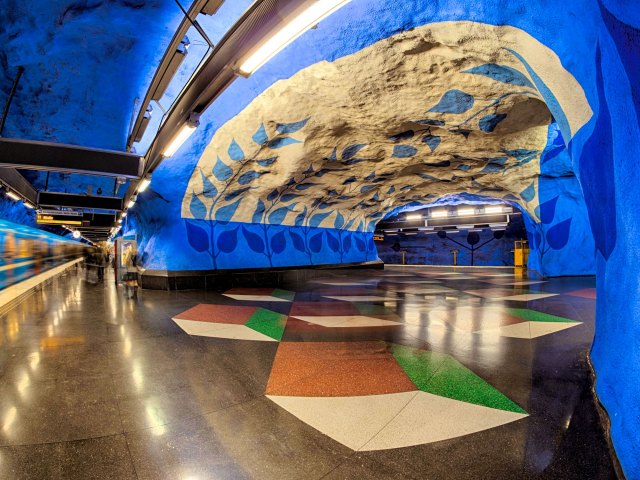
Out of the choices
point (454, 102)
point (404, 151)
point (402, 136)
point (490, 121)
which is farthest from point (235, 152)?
point (490, 121)

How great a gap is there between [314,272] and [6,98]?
1214cm

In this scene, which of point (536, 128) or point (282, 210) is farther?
point (282, 210)

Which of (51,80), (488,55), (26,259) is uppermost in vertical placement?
(51,80)

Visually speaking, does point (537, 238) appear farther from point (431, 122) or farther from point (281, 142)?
point (281, 142)

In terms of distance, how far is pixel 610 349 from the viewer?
209cm

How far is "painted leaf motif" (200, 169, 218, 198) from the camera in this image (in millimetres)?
9725

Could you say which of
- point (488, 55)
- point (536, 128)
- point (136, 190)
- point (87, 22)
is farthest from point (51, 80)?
point (536, 128)

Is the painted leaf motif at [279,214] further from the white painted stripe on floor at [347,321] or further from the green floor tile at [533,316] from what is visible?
the green floor tile at [533,316]

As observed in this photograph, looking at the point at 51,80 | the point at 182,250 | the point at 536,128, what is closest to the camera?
the point at 51,80

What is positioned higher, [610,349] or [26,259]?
[26,259]

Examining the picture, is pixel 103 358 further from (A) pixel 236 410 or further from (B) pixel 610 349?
(B) pixel 610 349

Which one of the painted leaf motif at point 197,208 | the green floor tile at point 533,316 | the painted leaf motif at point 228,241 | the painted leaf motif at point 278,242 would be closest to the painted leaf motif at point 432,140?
the green floor tile at point 533,316

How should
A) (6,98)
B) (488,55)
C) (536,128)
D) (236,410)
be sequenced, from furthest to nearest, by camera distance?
(536,128)
(6,98)
(488,55)
(236,410)

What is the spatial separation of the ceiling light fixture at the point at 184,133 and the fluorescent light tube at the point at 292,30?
1872 mm
